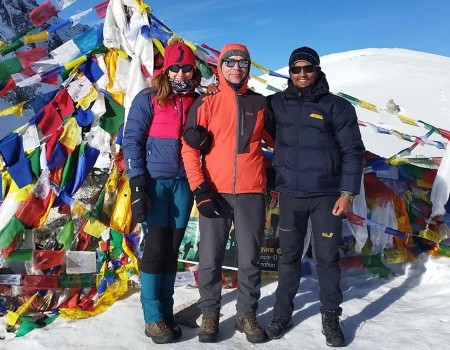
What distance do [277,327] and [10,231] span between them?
2.41m

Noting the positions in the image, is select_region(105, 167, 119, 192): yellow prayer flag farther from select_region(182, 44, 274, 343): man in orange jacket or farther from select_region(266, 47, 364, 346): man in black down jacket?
select_region(266, 47, 364, 346): man in black down jacket

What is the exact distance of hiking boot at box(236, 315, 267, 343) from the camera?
10.5ft

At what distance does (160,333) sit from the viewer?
3168 mm

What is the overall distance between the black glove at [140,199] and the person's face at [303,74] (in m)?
1.27

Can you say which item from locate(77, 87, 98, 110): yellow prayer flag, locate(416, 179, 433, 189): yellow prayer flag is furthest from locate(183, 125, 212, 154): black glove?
locate(416, 179, 433, 189): yellow prayer flag

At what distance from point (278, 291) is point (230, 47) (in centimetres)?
180

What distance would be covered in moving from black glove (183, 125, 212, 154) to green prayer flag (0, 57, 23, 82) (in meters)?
2.05

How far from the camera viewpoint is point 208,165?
327cm

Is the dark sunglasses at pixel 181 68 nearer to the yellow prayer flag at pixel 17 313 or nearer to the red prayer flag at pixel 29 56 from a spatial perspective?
the red prayer flag at pixel 29 56

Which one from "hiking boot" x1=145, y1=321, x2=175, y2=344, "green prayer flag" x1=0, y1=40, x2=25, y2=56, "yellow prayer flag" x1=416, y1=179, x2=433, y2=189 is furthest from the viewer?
"yellow prayer flag" x1=416, y1=179, x2=433, y2=189

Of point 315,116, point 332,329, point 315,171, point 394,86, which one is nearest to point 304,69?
point 315,116

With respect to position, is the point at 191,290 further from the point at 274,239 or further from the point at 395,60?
the point at 395,60

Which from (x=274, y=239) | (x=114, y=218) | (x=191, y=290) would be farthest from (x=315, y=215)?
(x=114, y=218)

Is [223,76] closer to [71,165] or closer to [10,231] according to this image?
[71,165]
